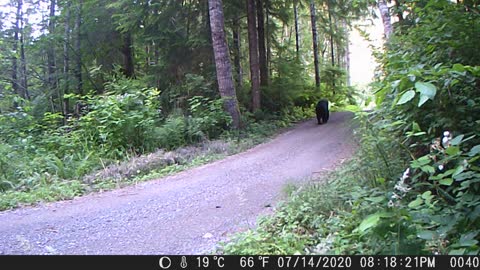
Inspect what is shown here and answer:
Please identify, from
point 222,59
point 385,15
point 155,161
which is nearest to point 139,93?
point 222,59

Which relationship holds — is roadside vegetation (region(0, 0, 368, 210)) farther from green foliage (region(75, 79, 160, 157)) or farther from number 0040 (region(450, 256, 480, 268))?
number 0040 (region(450, 256, 480, 268))

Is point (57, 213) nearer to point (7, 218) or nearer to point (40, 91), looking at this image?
point (7, 218)

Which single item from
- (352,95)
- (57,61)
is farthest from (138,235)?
(352,95)

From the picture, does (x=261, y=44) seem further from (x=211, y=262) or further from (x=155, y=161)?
(x=211, y=262)

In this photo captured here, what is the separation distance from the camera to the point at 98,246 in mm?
3883

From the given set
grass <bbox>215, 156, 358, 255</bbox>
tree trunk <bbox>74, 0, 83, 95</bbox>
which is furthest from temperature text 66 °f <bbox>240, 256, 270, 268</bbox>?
tree trunk <bbox>74, 0, 83, 95</bbox>

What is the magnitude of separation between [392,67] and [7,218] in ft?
18.9

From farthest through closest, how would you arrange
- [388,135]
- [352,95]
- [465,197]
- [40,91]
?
[352,95], [40,91], [388,135], [465,197]

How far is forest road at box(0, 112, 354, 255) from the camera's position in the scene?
3.91m

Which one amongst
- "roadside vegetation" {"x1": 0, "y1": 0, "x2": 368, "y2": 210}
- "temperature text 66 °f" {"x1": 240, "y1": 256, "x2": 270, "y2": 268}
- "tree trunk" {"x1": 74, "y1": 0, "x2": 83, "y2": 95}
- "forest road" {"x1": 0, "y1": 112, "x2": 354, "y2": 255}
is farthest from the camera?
"tree trunk" {"x1": 74, "y1": 0, "x2": 83, "y2": 95}
